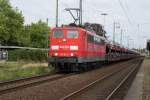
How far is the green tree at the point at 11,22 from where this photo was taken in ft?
303

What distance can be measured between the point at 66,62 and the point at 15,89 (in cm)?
1163

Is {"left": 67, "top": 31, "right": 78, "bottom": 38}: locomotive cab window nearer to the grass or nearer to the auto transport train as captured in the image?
the auto transport train

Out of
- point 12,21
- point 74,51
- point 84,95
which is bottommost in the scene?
point 84,95

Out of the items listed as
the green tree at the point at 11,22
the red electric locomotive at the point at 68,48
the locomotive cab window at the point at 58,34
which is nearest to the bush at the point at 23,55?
the red electric locomotive at the point at 68,48

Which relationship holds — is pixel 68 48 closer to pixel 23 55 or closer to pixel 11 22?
pixel 23 55

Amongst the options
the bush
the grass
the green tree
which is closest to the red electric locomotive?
the grass

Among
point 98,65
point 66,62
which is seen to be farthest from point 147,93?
point 98,65

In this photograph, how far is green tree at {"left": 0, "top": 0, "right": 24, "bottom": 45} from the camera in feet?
303

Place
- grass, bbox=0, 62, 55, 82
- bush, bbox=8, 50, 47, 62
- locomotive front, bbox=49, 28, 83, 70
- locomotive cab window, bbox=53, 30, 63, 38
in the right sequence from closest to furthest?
grass, bbox=0, 62, 55, 82 < locomotive front, bbox=49, 28, 83, 70 < locomotive cab window, bbox=53, 30, 63, 38 < bush, bbox=8, 50, 47, 62

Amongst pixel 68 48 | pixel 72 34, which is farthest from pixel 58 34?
pixel 68 48

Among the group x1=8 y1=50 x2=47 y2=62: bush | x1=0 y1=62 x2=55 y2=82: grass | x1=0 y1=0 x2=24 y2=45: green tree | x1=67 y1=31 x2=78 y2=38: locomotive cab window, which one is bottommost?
x1=0 y1=62 x2=55 y2=82: grass

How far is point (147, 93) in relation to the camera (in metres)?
17.7

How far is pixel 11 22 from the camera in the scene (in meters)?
94.2

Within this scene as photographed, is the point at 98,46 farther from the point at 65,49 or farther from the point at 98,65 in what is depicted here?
the point at 65,49
